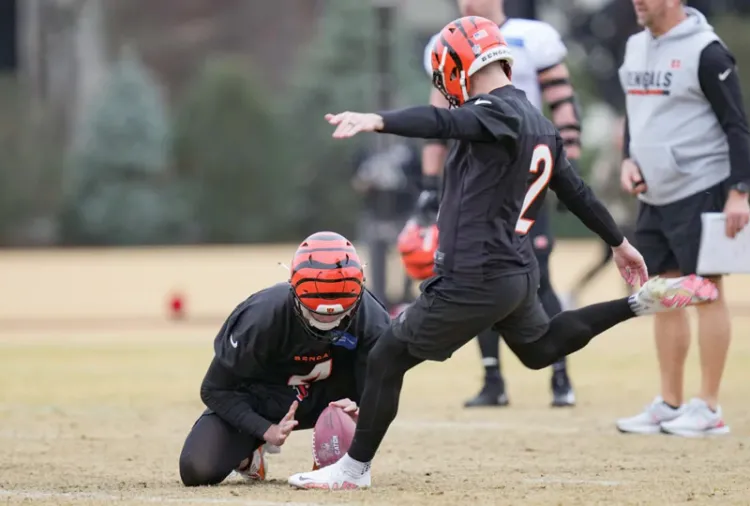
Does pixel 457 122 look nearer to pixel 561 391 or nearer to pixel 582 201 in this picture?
pixel 582 201

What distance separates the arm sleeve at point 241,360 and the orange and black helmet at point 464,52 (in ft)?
3.97

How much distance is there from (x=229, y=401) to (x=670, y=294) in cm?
190

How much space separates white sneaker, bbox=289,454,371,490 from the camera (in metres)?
6.09

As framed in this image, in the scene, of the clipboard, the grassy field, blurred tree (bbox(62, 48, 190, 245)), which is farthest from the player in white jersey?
blurred tree (bbox(62, 48, 190, 245))

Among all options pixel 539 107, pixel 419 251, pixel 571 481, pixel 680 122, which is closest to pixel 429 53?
pixel 680 122

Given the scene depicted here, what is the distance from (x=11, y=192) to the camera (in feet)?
118

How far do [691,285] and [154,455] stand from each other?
288cm

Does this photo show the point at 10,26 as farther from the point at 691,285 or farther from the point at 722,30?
the point at 691,285

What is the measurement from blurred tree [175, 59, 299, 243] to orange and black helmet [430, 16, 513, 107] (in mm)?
32120

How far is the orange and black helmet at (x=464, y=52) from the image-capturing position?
587 centimetres

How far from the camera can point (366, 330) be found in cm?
649

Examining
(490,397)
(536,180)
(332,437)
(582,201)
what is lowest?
(490,397)

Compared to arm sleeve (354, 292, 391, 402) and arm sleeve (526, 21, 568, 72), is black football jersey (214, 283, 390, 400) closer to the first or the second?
arm sleeve (354, 292, 391, 402)

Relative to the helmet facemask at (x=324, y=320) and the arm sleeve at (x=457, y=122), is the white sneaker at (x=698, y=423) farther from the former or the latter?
the arm sleeve at (x=457, y=122)
